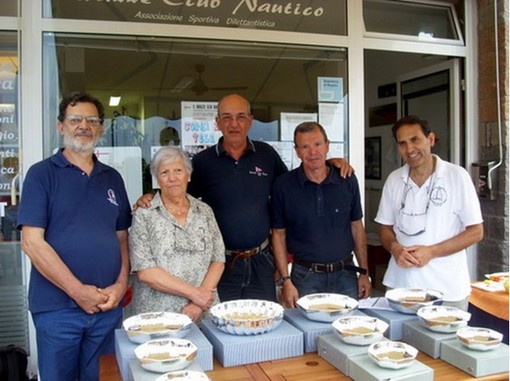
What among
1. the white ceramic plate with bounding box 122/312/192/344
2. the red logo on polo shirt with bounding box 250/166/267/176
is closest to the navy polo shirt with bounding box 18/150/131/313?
the white ceramic plate with bounding box 122/312/192/344

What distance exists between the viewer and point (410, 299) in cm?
191

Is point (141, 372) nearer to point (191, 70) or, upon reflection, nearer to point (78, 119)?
point (78, 119)

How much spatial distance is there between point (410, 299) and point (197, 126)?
196 centimetres

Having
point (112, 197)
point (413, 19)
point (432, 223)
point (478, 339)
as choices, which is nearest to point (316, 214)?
point (432, 223)

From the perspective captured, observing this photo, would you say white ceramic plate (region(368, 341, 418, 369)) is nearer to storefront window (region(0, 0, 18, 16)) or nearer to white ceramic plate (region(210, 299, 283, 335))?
white ceramic plate (region(210, 299, 283, 335))

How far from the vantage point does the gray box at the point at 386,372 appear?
1352 mm

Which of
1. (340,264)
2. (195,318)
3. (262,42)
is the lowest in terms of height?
(195,318)

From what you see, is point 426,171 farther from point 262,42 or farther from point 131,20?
point 131,20

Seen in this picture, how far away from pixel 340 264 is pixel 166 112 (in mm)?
1571

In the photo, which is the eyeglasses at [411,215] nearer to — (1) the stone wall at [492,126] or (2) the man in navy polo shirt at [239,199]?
(2) the man in navy polo shirt at [239,199]

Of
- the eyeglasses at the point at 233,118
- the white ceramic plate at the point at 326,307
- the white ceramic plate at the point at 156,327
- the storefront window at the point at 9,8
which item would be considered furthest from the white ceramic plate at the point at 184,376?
the storefront window at the point at 9,8

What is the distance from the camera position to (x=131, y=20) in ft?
10.2

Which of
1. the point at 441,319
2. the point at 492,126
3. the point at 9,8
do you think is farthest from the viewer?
the point at 492,126

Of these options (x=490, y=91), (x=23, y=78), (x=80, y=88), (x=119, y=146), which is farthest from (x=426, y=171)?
(x=23, y=78)
